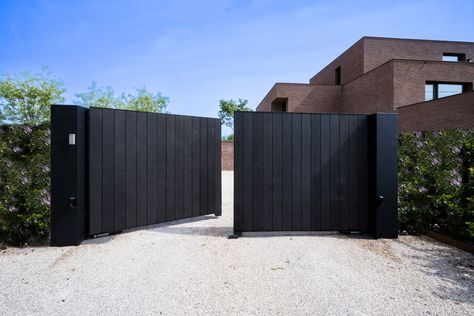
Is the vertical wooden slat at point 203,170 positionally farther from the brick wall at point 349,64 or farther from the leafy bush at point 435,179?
the brick wall at point 349,64

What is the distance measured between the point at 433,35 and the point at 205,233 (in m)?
25.6

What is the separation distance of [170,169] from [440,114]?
45.0 feet

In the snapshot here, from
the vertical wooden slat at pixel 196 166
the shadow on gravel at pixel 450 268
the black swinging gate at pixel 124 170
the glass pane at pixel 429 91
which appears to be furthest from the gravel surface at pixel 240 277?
the glass pane at pixel 429 91

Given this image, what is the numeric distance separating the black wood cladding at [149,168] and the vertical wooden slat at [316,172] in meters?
2.23

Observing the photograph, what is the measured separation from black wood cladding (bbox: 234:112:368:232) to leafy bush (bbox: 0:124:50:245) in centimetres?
312

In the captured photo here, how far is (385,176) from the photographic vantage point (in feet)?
13.7

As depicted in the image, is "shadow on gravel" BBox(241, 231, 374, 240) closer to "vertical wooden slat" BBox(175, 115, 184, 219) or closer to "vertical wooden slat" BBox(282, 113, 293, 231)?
"vertical wooden slat" BBox(282, 113, 293, 231)

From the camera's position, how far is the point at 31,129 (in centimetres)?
396

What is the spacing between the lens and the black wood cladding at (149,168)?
161 inches

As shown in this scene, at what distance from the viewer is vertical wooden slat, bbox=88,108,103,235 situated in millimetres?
4004

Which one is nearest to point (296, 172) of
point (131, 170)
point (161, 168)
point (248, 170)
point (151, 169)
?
point (248, 170)

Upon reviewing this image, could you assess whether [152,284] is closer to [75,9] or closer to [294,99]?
[75,9]

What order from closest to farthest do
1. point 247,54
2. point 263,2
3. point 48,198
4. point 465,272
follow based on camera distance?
point 465,272
point 48,198
point 263,2
point 247,54

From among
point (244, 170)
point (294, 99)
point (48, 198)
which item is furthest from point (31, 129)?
point (294, 99)
